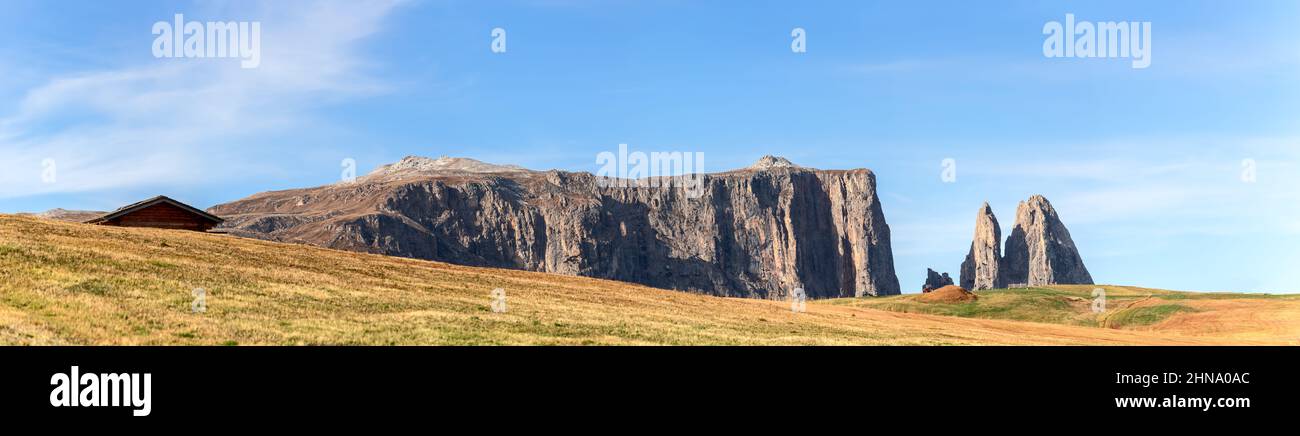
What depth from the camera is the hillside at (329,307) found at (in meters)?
33.0

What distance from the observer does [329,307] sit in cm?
4125

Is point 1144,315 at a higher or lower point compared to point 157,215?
lower

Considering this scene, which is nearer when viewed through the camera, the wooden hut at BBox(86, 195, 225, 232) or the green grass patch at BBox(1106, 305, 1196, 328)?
the wooden hut at BBox(86, 195, 225, 232)

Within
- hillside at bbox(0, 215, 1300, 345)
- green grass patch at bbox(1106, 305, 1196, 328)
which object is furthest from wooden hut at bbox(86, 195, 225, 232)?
green grass patch at bbox(1106, 305, 1196, 328)

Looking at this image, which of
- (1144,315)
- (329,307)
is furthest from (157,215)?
(1144,315)

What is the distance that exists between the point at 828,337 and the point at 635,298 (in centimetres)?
1863

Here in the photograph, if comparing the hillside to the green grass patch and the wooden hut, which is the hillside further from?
the green grass patch

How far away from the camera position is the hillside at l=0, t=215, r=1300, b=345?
33.0 meters

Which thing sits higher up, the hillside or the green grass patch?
the hillside

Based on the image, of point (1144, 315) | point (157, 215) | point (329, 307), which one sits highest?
point (157, 215)


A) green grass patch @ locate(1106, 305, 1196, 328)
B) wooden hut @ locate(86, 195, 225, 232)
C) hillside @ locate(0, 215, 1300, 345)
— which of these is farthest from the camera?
green grass patch @ locate(1106, 305, 1196, 328)

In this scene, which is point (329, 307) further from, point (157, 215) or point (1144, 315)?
point (1144, 315)
